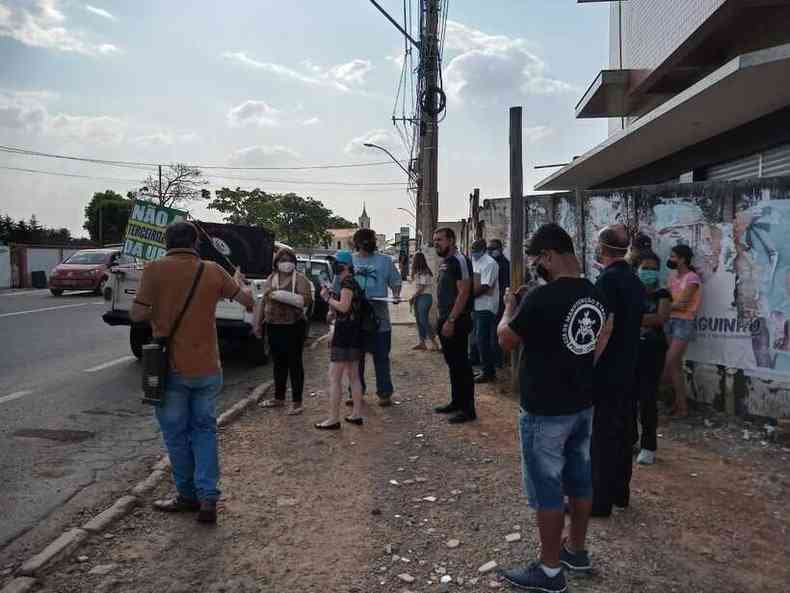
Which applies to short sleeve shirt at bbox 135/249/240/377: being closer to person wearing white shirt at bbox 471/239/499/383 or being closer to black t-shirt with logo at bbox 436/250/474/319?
black t-shirt with logo at bbox 436/250/474/319

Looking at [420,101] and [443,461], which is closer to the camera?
[443,461]

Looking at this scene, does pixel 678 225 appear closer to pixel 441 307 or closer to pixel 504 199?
pixel 441 307

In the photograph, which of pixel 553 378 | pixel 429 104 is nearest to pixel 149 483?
pixel 553 378

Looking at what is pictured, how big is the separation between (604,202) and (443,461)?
3.86m

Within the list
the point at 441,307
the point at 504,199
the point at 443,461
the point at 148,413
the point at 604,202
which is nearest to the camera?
the point at 443,461

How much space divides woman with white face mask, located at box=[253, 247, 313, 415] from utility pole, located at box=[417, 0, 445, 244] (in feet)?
22.9

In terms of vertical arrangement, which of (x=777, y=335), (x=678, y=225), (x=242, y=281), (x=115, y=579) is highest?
(x=678, y=225)

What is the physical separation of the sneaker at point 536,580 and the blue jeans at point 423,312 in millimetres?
6969

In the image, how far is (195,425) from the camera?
12.9ft

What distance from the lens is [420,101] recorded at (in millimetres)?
13867

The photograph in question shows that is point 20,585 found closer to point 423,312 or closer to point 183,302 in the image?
point 183,302

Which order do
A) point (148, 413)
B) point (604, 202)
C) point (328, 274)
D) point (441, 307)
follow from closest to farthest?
point (441, 307), point (148, 413), point (604, 202), point (328, 274)

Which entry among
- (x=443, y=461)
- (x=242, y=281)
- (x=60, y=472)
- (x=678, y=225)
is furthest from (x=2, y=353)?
(x=678, y=225)

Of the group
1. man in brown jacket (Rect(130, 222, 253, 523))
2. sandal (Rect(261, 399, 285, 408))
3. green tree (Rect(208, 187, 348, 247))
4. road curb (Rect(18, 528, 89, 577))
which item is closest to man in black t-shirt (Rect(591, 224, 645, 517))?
man in brown jacket (Rect(130, 222, 253, 523))
